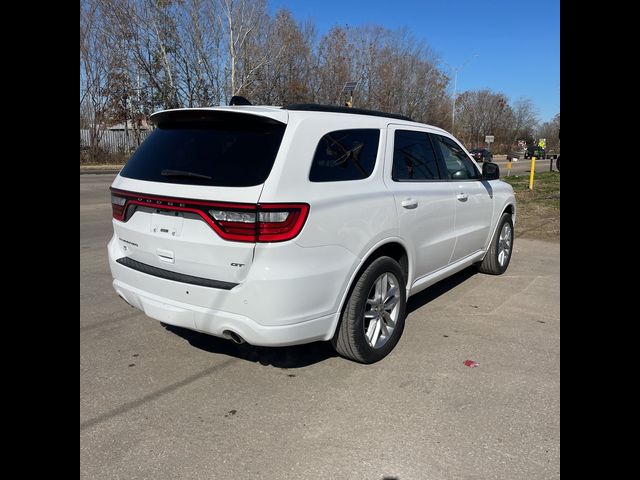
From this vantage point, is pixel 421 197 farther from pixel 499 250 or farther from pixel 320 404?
pixel 499 250

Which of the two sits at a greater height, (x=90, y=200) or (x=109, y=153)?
(x=109, y=153)

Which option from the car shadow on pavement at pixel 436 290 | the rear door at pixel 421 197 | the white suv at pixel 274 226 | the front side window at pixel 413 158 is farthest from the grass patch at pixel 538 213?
the white suv at pixel 274 226

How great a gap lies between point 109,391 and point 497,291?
14.0 ft

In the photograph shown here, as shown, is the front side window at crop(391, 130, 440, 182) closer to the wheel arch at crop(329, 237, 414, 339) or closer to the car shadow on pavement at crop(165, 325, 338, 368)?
the wheel arch at crop(329, 237, 414, 339)

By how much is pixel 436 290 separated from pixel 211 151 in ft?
11.2

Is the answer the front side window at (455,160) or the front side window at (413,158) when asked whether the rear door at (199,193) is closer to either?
the front side window at (413,158)

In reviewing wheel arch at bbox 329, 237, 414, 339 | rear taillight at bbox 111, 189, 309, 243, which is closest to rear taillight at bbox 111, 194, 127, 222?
rear taillight at bbox 111, 189, 309, 243

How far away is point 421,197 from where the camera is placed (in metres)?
4.05

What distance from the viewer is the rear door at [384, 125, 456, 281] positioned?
3826mm

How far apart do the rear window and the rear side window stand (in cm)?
32
